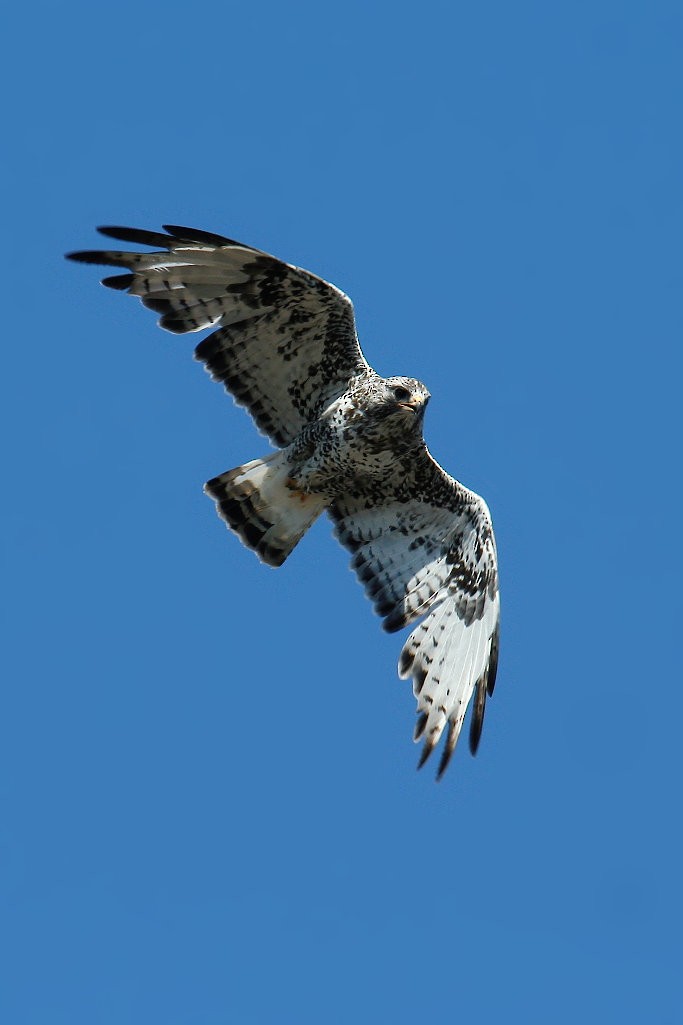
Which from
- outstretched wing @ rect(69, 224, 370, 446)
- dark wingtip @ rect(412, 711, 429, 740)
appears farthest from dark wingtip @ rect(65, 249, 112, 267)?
dark wingtip @ rect(412, 711, 429, 740)

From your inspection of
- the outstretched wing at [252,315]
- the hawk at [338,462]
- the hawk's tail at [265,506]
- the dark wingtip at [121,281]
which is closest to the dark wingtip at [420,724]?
the hawk at [338,462]

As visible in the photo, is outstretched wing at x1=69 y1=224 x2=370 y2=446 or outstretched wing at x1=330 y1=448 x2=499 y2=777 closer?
outstretched wing at x1=69 y1=224 x2=370 y2=446

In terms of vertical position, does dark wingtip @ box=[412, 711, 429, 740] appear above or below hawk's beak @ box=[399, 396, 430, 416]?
below

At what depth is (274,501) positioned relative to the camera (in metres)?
12.6

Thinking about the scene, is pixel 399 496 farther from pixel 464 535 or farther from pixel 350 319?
pixel 350 319

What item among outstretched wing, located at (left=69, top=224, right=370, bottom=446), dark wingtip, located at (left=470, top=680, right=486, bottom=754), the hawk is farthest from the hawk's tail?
dark wingtip, located at (left=470, top=680, right=486, bottom=754)

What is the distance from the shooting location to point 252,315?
12117 millimetres

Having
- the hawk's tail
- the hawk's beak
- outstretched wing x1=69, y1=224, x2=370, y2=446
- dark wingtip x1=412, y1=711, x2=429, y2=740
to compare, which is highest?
outstretched wing x1=69, y1=224, x2=370, y2=446

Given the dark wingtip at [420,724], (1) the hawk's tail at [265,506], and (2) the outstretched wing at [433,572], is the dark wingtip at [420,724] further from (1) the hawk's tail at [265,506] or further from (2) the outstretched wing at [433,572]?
(1) the hawk's tail at [265,506]

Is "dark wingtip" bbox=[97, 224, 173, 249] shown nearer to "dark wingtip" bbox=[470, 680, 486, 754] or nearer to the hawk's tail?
the hawk's tail

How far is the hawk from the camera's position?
470 inches

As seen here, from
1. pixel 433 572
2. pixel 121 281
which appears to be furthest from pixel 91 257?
pixel 433 572

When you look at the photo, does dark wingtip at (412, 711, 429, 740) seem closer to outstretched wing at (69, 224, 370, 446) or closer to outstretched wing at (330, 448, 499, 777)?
outstretched wing at (330, 448, 499, 777)

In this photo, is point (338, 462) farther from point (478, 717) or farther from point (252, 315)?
point (478, 717)
